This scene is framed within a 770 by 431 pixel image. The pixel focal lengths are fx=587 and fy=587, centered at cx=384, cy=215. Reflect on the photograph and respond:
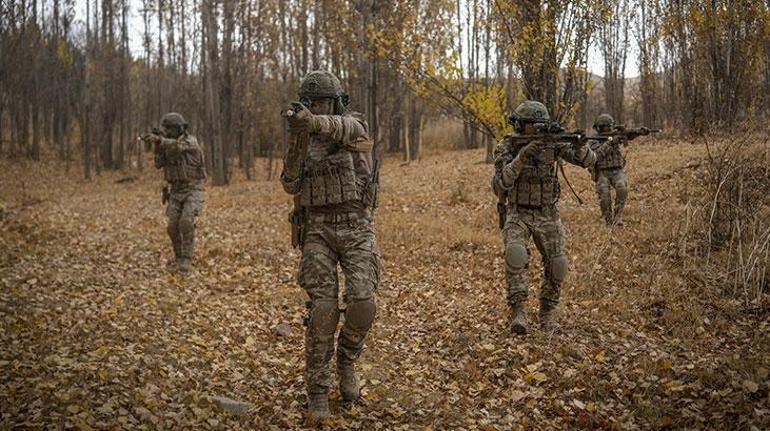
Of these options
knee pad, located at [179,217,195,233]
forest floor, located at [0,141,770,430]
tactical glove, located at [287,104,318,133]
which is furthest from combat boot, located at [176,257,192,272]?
tactical glove, located at [287,104,318,133]

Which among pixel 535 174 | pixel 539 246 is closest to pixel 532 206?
pixel 535 174

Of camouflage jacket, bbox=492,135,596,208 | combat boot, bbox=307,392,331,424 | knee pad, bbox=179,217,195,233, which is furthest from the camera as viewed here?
knee pad, bbox=179,217,195,233

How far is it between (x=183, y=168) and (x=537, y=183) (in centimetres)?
592

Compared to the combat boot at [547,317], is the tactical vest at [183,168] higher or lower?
higher

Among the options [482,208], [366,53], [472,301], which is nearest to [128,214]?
[366,53]

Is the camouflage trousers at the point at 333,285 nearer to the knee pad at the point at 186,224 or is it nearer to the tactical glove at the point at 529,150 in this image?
the tactical glove at the point at 529,150

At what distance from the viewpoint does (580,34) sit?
31.2ft

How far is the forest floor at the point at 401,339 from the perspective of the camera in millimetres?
4566

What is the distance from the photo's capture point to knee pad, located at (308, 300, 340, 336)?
15.3ft

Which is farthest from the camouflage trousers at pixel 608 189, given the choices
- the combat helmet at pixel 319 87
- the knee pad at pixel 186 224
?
the combat helmet at pixel 319 87

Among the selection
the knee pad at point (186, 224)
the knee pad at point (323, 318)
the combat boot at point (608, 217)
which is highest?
the knee pad at point (186, 224)

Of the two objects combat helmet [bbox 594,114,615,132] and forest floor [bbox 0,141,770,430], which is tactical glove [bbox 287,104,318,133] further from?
combat helmet [bbox 594,114,615,132]

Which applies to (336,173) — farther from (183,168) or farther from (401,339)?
(183,168)

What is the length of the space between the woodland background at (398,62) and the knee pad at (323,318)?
649 centimetres
